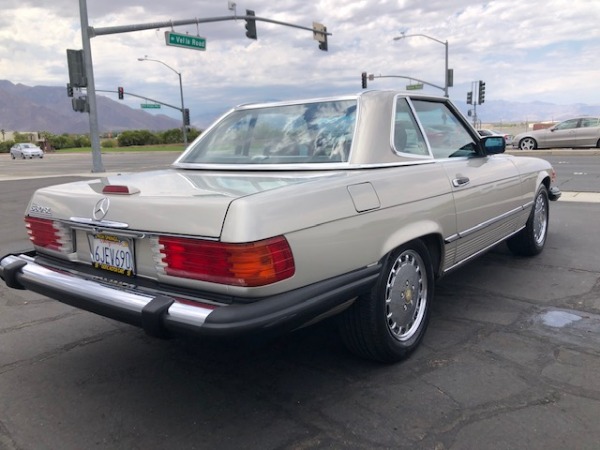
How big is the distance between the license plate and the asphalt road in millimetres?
633

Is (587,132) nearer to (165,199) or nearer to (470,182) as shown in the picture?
(470,182)

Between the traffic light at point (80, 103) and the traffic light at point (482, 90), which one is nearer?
the traffic light at point (80, 103)

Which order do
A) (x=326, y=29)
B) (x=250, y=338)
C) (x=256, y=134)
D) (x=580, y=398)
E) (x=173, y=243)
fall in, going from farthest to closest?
(x=326, y=29)
(x=256, y=134)
(x=580, y=398)
(x=173, y=243)
(x=250, y=338)

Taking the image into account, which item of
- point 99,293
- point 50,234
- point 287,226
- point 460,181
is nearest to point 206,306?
point 287,226

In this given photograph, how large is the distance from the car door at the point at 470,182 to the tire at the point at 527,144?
815 inches

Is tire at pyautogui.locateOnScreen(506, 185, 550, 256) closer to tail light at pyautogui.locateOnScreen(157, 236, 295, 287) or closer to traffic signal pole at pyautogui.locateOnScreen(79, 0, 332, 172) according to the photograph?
tail light at pyautogui.locateOnScreen(157, 236, 295, 287)

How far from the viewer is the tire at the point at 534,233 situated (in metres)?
5.16

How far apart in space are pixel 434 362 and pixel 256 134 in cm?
195

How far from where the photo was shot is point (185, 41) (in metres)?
20.3

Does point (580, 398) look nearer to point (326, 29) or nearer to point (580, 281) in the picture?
point (580, 281)

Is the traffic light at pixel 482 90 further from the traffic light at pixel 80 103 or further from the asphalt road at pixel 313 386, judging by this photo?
the asphalt road at pixel 313 386

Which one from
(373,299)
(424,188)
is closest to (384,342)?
(373,299)

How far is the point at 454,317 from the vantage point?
3818 mm

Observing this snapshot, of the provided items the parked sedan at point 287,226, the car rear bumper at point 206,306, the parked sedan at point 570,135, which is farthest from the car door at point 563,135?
the car rear bumper at point 206,306
